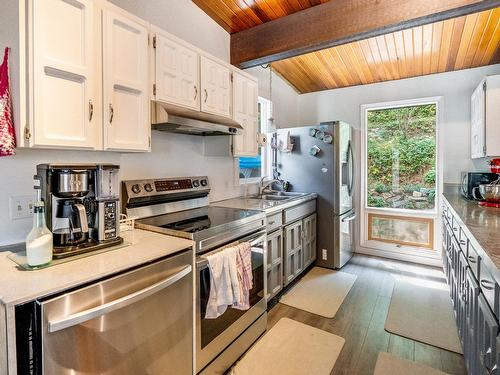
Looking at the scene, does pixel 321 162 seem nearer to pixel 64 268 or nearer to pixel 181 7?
pixel 181 7

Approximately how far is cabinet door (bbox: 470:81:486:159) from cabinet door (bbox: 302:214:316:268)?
190cm

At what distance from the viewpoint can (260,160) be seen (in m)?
3.78

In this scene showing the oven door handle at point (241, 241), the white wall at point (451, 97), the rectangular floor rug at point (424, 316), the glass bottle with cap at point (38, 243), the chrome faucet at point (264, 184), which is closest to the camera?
the glass bottle with cap at point (38, 243)

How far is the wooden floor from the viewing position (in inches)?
74.0

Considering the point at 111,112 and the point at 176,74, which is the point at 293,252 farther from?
the point at 111,112

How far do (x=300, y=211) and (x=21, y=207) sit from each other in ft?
8.04

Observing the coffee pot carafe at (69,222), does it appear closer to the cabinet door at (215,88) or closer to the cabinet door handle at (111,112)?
the cabinet door handle at (111,112)

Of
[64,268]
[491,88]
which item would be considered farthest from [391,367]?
[491,88]

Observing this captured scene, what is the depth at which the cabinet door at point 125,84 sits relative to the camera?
1.50 metres

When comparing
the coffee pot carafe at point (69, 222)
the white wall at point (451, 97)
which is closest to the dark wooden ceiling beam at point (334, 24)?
the white wall at point (451, 97)

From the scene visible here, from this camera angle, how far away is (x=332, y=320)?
7.82 ft

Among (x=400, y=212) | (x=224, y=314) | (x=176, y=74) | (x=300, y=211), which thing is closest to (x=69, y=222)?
(x=224, y=314)

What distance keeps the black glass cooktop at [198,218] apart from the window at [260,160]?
1.12m

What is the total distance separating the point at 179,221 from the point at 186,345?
77 centimetres
